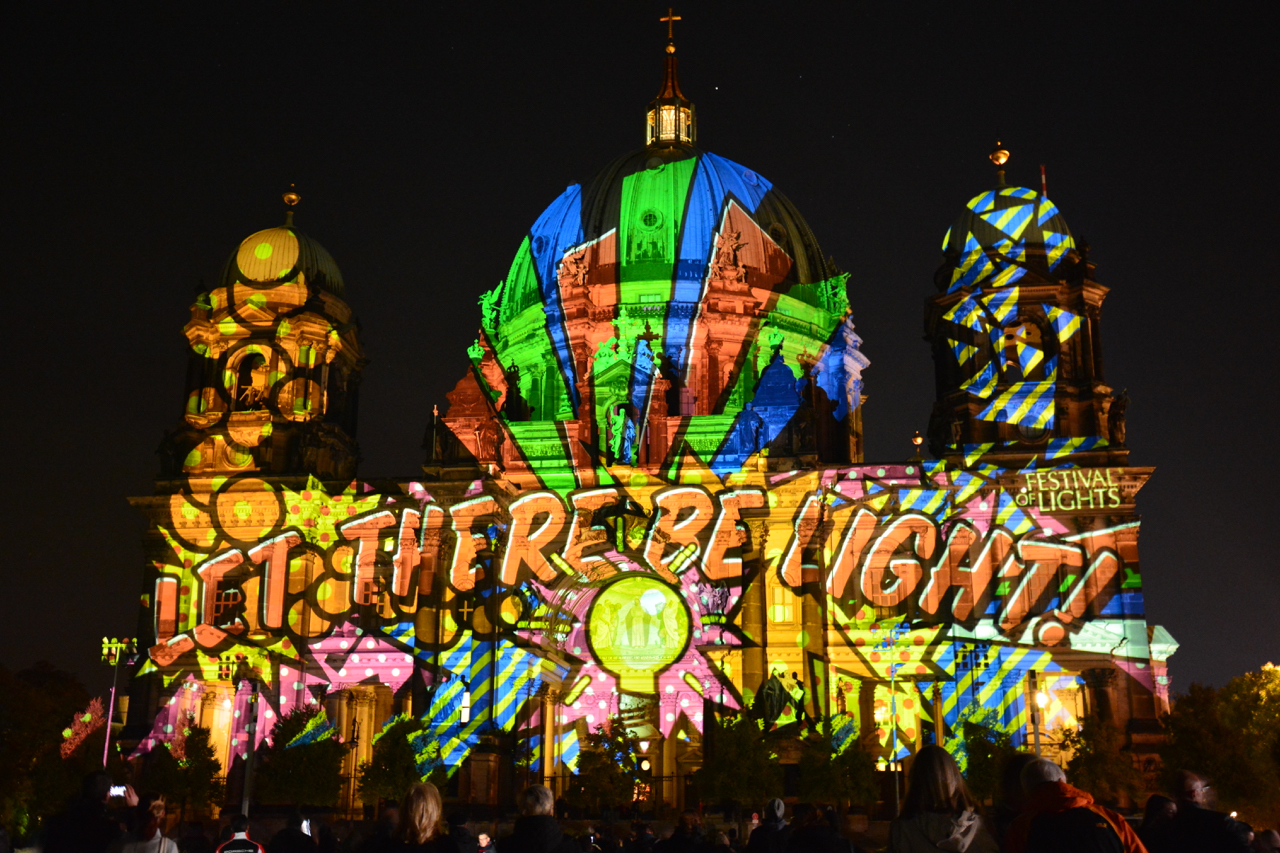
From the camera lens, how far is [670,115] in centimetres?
8319

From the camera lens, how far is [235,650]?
56.9 metres

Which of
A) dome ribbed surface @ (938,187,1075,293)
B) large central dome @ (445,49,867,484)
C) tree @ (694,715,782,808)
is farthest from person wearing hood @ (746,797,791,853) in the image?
dome ribbed surface @ (938,187,1075,293)

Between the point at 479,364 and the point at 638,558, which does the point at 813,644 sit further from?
the point at 479,364

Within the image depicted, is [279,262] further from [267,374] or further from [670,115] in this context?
[670,115]

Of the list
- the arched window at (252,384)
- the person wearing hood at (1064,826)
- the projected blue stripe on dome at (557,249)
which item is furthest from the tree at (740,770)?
the person wearing hood at (1064,826)

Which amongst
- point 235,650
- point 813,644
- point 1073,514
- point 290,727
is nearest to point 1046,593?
point 1073,514

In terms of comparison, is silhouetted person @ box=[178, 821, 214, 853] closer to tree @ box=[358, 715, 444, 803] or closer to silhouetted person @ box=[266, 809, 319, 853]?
silhouetted person @ box=[266, 809, 319, 853]

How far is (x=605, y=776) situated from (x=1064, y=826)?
42236 millimetres

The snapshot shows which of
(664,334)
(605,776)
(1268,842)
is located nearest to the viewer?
(1268,842)

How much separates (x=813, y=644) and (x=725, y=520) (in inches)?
263

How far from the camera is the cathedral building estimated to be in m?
53.9

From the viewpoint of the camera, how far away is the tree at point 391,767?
4644 centimetres

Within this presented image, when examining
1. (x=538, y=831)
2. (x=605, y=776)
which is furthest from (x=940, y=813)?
(x=605, y=776)

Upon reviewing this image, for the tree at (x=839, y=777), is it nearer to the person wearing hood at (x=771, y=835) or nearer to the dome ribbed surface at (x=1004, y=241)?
the dome ribbed surface at (x=1004, y=241)
